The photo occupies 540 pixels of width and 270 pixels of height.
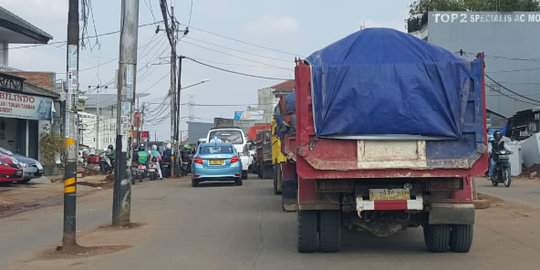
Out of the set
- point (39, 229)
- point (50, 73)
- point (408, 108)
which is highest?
point (50, 73)

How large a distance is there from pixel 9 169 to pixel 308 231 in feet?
52.0

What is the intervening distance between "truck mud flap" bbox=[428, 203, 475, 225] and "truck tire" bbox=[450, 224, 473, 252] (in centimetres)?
35

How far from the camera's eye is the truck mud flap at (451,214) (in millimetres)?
8367

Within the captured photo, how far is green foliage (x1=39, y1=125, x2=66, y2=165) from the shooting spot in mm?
30766

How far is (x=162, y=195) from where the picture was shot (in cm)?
2047

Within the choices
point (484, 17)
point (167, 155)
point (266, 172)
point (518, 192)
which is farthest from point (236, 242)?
point (484, 17)

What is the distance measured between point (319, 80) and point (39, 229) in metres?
7.07

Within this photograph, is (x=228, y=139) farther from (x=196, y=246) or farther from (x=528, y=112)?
(x=196, y=246)

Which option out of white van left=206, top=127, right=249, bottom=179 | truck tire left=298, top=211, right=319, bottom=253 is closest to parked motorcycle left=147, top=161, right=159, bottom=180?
white van left=206, top=127, right=249, bottom=179

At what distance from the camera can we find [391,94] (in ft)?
27.0

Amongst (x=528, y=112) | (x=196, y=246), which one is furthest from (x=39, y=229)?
(x=528, y=112)

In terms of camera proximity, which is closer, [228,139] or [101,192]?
[101,192]

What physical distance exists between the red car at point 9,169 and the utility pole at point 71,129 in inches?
510

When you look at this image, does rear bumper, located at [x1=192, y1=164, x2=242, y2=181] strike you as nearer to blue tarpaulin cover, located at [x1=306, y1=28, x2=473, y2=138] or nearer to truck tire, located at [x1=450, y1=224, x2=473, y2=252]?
truck tire, located at [x1=450, y1=224, x2=473, y2=252]
